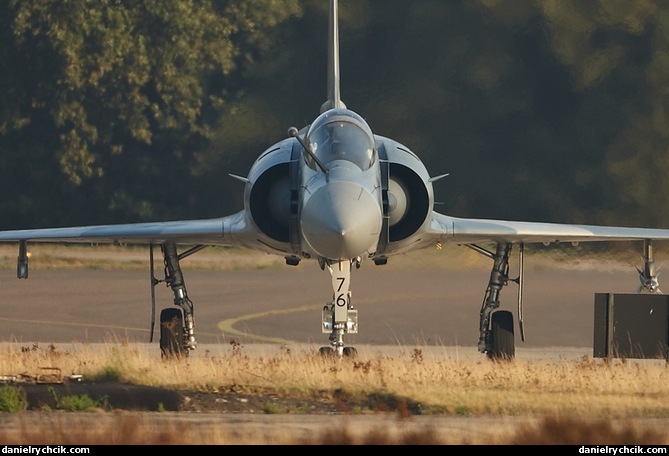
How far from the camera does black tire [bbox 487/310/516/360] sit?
17.1m

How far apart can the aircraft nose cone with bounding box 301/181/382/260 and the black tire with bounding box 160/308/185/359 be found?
11.3 feet

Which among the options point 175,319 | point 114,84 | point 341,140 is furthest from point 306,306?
point 114,84

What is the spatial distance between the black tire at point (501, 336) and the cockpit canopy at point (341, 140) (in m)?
3.40

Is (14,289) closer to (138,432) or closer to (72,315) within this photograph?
(72,315)

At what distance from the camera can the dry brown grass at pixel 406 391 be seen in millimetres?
9469

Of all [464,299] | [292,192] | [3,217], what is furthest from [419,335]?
[3,217]

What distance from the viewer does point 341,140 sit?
14.4m

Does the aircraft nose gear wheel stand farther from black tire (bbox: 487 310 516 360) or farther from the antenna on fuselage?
black tire (bbox: 487 310 516 360)

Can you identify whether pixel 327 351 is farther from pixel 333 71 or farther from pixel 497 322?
pixel 333 71

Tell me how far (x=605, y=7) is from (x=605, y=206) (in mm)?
3572

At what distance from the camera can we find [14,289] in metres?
28.8

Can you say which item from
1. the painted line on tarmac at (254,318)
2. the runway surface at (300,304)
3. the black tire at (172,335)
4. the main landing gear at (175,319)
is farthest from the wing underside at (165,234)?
the painted line on tarmac at (254,318)

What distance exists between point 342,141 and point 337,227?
1320 millimetres

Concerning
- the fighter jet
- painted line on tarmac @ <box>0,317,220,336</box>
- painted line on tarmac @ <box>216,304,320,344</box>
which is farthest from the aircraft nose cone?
painted line on tarmac @ <box>0,317,220,336</box>
